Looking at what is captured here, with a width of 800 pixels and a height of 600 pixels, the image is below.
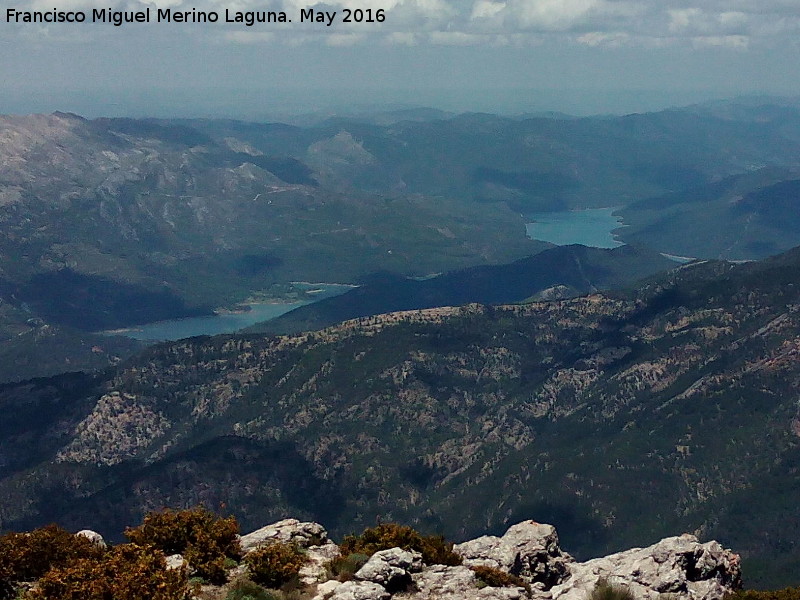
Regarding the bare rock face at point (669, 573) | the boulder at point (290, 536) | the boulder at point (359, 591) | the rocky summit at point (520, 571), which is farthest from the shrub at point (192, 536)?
the bare rock face at point (669, 573)

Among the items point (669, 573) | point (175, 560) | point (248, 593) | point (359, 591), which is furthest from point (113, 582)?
point (669, 573)

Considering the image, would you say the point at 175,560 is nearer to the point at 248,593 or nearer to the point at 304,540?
the point at 248,593

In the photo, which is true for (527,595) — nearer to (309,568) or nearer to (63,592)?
(309,568)

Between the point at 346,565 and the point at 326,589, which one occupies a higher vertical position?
the point at 326,589

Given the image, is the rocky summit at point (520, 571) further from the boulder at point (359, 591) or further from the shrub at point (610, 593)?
the shrub at point (610, 593)

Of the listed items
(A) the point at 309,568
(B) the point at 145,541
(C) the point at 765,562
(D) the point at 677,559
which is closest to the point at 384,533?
(A) the point at 309,568

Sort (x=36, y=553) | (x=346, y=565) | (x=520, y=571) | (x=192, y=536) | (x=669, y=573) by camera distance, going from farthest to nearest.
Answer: (x=520, y=571)
(x=669, y=573)
(x=192, y=536)
(x=346, y=565)
(x=36, y=553)
